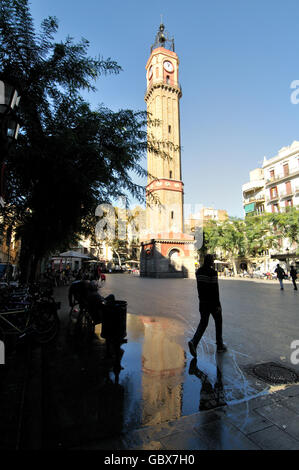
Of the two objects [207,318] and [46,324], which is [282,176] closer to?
[207,318]

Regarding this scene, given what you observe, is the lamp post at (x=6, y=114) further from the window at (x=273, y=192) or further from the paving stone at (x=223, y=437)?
the window at (x=273, y=192)

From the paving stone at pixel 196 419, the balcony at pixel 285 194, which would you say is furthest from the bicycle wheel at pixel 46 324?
the balcony at pixel 285 194

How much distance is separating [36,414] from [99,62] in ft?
18.8

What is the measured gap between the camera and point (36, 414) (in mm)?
2379

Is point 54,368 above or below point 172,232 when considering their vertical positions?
below

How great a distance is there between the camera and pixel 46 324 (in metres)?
4.93

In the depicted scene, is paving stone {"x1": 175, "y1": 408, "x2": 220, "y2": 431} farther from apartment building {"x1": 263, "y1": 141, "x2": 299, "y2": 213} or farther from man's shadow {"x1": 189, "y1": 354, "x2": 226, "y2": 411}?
apartment building {"x1": 263, "y1": 141, "x2": 299, "y2": 213}

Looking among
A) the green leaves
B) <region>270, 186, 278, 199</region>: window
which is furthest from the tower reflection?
<region>270, 186, 278, 199</region>: window

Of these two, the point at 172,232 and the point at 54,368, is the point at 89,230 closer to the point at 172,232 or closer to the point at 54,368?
the point at 54,368

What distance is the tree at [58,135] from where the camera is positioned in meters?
4.08

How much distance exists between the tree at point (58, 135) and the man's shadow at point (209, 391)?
3.69 meters

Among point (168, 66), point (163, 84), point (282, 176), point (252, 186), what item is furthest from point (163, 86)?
point (282, 176)

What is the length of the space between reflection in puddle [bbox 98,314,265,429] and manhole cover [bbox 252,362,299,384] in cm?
28
